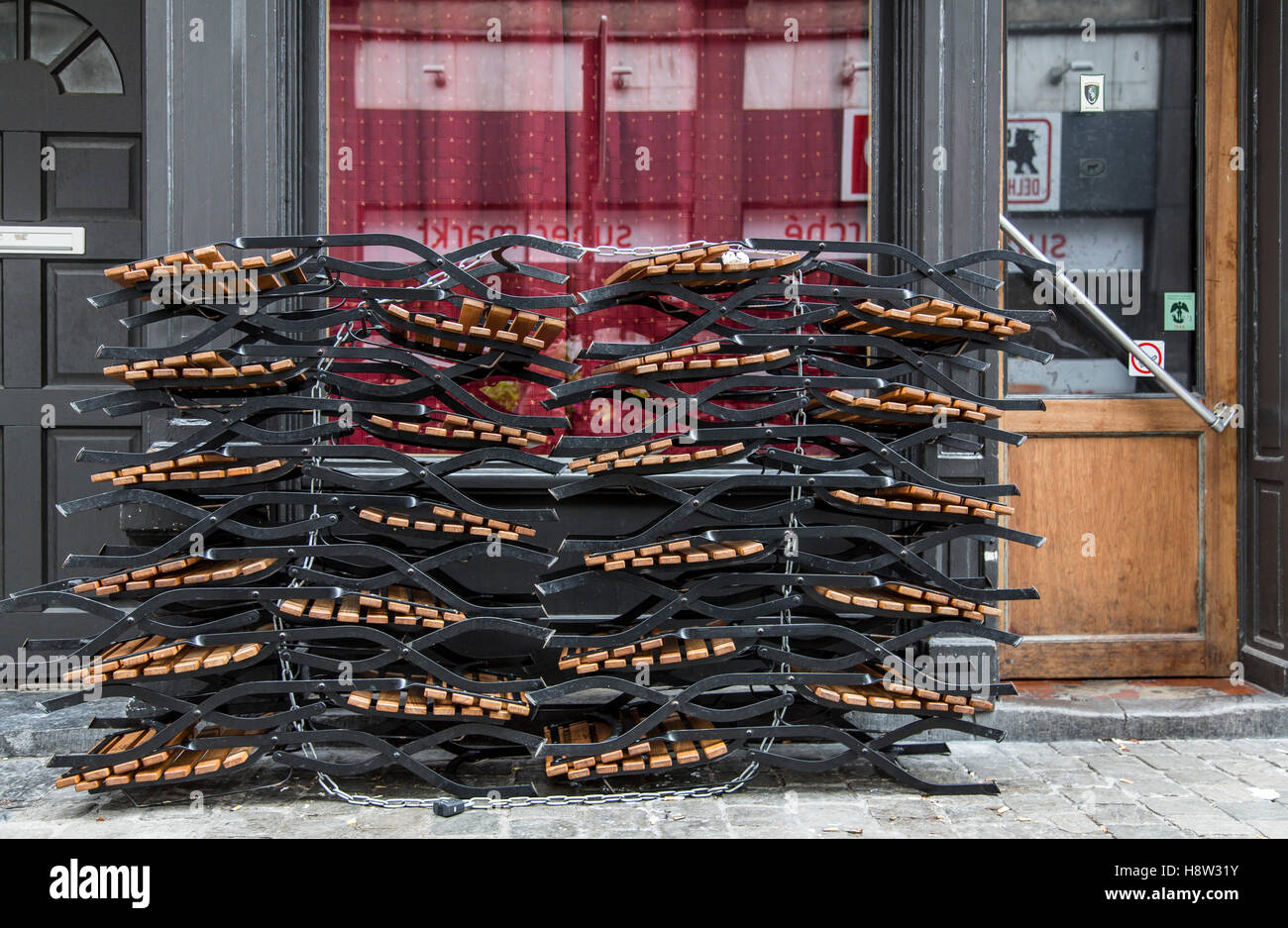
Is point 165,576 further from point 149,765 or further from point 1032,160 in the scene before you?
point 1032,160

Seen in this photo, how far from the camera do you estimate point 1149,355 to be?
17.6ft

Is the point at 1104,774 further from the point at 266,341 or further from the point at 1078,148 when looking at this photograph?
the point at 266,341

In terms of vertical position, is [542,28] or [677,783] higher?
[542,28]

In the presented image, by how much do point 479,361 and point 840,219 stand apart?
2.24 metres

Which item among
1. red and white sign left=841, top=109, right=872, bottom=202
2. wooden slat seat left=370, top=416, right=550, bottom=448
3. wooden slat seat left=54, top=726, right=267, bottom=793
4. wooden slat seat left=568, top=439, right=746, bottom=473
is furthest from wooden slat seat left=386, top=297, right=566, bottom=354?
red and white sign left=841, top=109, right=872, bottom=202

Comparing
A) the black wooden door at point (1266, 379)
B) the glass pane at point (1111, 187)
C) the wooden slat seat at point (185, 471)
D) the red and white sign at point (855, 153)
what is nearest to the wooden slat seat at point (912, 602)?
the glass pane at point (1111, 187)

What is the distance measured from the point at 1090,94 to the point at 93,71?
5.31 m

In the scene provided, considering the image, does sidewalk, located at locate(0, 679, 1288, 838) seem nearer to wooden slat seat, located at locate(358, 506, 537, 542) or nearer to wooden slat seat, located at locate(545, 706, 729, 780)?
wooden slat seat, located at locate(545, 706, 729, 780)

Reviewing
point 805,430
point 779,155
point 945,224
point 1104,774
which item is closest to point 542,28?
point 779,155

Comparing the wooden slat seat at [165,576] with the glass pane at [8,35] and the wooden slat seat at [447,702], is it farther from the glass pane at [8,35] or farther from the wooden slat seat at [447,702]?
the glass pane at [8,35]

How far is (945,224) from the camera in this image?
4.90 m

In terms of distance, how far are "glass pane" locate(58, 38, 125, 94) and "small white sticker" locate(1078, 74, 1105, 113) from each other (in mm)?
5098

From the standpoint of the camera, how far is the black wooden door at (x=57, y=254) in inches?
203

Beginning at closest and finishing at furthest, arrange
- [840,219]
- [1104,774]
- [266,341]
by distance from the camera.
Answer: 1. [266,341]
2. [1104,774]
3. [840,219]
